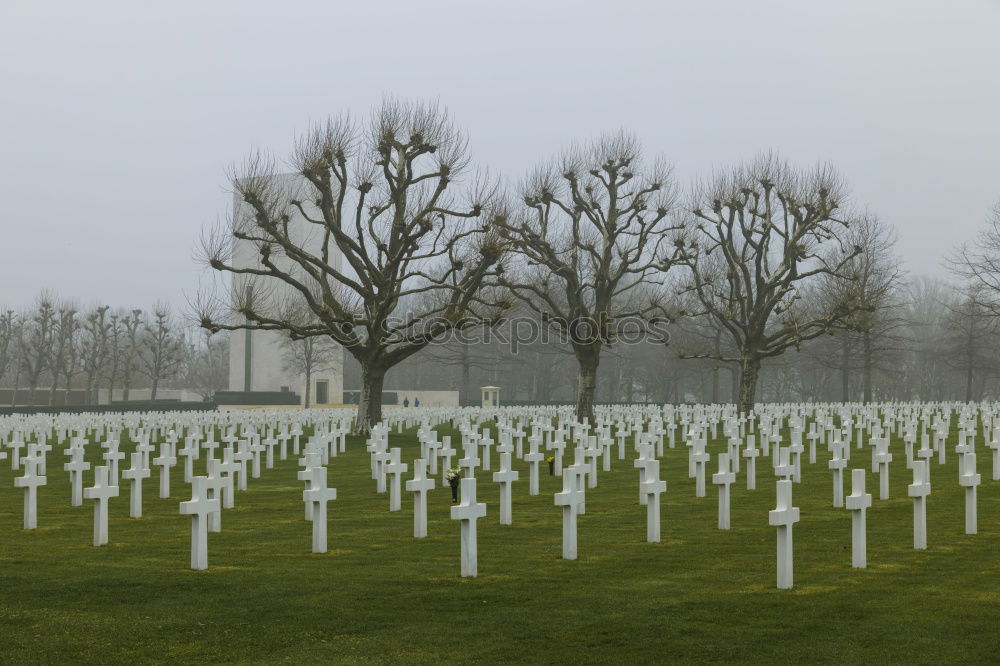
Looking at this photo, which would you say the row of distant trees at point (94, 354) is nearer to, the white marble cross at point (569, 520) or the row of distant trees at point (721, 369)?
the row of distant trees at point (721, 369)

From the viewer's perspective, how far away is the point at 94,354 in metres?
63.2

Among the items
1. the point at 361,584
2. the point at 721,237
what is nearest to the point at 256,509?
the point at 361,584

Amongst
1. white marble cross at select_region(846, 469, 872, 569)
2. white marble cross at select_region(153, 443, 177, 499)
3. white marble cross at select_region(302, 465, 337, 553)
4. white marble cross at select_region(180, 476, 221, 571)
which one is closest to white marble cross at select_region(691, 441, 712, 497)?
white marble cross at select_region(846, 469, 872, 569)

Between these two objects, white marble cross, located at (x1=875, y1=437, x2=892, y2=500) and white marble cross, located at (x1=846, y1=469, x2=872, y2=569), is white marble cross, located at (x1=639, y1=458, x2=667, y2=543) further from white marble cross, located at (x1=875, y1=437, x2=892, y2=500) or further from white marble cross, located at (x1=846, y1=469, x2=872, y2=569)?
white marble cross, located at (x1=875, y1=437, x2=892, y2=500)

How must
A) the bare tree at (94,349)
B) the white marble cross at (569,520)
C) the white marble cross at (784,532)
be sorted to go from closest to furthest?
the white marble cross at (784,532)
the white marble cross at (569,520)
the bare tree at (94,349)

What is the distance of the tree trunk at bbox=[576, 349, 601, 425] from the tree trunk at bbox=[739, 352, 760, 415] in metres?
4.56

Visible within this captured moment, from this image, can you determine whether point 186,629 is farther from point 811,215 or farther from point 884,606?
point 811,215

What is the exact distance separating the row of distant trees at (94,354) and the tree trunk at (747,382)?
127 ft

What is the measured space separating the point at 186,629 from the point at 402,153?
20964 millimetres

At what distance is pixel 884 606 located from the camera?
719 centimetres

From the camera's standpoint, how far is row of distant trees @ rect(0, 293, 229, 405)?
208 ft

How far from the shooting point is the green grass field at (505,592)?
242 inches

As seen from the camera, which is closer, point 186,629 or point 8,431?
point 186,629

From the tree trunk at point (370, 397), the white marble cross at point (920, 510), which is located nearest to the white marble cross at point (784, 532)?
the white marble cross at point (920, 510)
